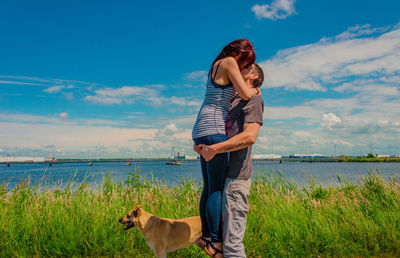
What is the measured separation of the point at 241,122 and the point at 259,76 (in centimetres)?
51

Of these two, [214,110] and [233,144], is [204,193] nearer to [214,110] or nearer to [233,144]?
[233,144]

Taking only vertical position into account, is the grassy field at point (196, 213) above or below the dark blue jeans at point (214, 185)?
below

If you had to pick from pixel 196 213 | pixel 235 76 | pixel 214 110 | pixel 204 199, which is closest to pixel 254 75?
pixel 235 76

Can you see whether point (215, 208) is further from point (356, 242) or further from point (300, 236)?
point (356, 242)

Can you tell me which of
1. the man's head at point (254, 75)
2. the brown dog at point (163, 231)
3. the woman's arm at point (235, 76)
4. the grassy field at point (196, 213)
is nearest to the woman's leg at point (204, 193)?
the woman's arm at point (235, 76)

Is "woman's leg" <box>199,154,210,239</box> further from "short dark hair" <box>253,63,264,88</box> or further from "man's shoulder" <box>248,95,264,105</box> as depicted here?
"short dark hair" <box>253,63,264,88</box>

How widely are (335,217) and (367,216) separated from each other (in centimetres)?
78

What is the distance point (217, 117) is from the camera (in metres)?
2.38

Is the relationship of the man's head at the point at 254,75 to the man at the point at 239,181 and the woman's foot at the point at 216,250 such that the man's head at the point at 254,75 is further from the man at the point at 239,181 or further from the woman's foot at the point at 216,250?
the woman's foot at the point at 216,250

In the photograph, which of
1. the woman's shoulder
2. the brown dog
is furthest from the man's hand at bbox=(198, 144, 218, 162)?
the brown dog

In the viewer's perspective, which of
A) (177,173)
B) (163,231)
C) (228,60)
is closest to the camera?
(228,60)

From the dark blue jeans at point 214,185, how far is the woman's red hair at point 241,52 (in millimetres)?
721

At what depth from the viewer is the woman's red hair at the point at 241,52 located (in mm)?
2471

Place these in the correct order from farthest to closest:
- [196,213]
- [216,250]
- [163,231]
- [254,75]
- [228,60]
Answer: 1. [196,213]
2. [163,231]
3. [254,75]
4. [216,250]
5. [228,60]
